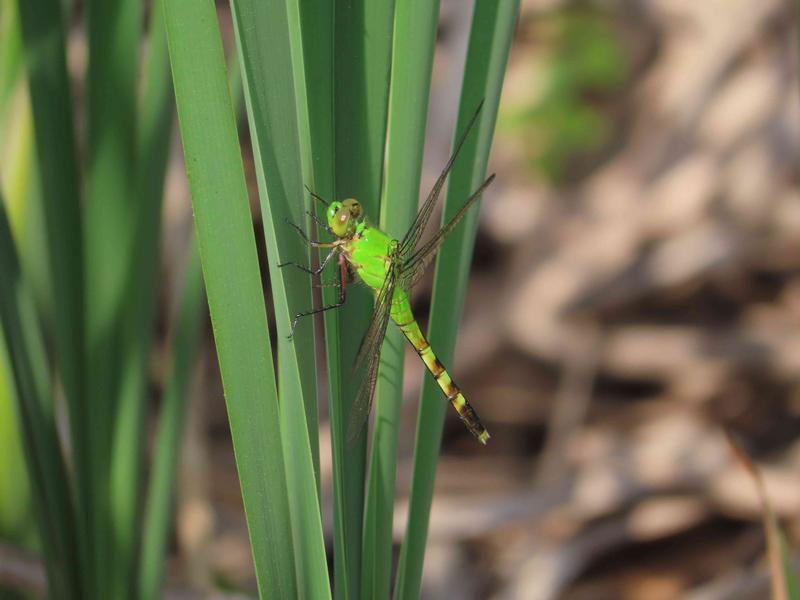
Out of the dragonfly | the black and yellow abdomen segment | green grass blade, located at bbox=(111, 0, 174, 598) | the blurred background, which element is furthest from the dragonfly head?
the blurred background

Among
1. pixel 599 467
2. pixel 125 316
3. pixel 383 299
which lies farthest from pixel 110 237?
pixel 599 467

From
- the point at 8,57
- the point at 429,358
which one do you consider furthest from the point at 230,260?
the point at 8,57

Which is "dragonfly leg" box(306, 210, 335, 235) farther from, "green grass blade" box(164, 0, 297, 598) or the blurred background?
the blurred background

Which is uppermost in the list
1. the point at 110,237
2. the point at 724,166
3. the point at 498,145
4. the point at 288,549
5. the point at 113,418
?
the point at 498,145

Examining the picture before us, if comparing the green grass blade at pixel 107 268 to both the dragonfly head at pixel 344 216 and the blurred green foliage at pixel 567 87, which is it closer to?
the dragonfly head at pixel 344 216

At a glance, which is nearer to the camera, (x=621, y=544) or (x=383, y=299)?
(x=383, y=299)

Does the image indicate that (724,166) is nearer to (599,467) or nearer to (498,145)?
(498,145)

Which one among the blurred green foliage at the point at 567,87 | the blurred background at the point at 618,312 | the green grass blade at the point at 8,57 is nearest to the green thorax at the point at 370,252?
the green grass blade at the point at 8,57

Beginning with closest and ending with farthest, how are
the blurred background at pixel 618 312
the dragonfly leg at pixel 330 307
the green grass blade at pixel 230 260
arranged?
the green grass blade at pixel 230 260 < the dragonfly leg at pixel 330 307 < the blurred background at pixel 618 312
